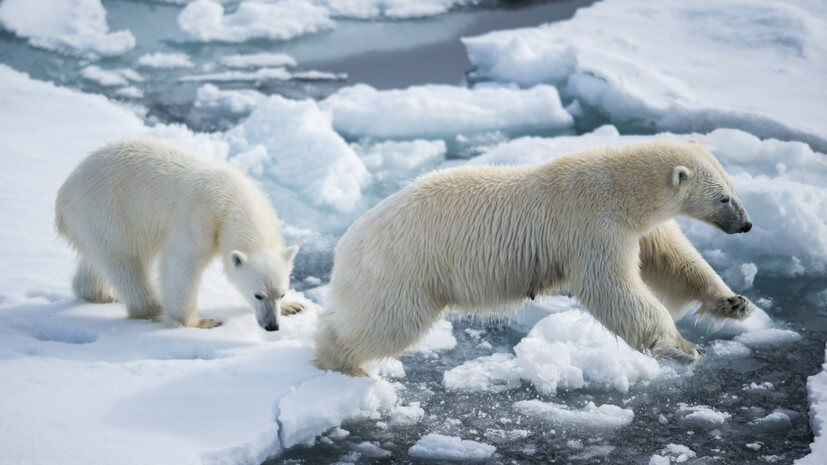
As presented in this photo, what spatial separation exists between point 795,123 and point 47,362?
22.7 ft

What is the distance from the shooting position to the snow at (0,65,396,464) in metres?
3.99

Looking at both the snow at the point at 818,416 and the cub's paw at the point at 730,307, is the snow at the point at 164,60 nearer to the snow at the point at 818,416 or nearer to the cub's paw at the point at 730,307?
the cub's paw at the point at 730,307

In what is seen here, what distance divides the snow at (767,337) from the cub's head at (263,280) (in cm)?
273

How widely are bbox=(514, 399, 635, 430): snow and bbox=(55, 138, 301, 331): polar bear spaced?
1470 millimetres

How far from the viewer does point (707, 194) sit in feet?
15.1

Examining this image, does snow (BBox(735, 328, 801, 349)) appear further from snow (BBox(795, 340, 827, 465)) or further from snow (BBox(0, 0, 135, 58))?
snow (BBox(0, 0, 135, 58))

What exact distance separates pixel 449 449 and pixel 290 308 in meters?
1.71

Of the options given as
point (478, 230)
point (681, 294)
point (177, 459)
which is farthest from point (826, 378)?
point (177, 459)

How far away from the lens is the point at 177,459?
388 centimetres

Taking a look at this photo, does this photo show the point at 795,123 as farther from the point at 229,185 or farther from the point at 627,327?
the point at 229,185

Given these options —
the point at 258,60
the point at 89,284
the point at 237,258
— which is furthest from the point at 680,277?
the point at 258,60

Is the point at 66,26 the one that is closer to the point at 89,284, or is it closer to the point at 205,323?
the point at 89,284

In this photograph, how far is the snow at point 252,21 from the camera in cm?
1196

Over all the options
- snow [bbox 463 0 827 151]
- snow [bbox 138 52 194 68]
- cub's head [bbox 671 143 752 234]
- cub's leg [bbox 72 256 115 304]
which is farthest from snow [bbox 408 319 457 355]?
snow [bbox 138 52 194 68]
